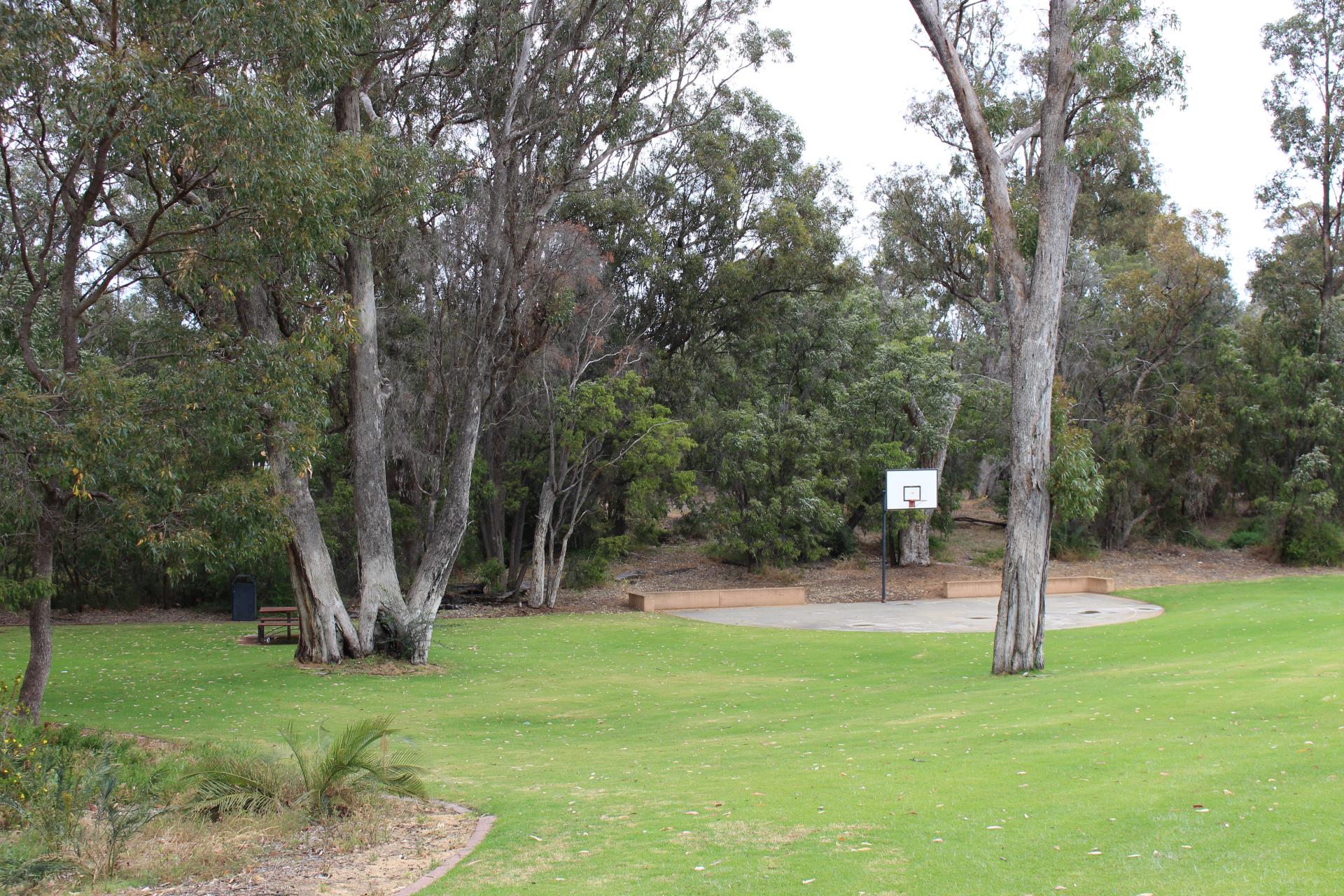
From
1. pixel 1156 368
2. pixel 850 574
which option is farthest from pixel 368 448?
pixel 1156 368

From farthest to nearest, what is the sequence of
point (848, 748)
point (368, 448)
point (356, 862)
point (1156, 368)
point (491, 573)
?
point (1156, 368) → point (491, 573) → point (368, 448) → point (848, 748) → point (356, 862)

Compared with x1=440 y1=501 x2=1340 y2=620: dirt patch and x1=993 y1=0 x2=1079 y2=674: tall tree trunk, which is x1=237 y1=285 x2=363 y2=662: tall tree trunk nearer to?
x1=440 y1=501 x2=1340 y2=620: dirt patch

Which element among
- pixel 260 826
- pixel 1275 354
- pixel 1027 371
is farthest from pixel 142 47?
pixel 1275 354

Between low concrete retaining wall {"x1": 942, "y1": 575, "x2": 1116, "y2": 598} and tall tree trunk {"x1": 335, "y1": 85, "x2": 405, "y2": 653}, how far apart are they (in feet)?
59.4

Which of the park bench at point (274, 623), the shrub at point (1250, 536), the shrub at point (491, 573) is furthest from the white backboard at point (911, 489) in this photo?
the park bench at point (274, 623)

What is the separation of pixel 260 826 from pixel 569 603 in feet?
74.5

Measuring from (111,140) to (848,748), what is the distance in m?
9.91

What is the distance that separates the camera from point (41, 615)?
1123 cm

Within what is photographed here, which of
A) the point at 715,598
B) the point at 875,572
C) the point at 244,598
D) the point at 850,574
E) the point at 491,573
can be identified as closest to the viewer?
the point at 244,598

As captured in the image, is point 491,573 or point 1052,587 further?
point 1052,587

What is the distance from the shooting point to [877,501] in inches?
1374

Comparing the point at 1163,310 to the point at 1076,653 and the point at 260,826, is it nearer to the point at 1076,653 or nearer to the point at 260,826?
the point at 1076,653

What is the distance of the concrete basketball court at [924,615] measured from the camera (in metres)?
23.7

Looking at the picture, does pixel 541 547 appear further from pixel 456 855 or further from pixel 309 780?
pixel 456 855
